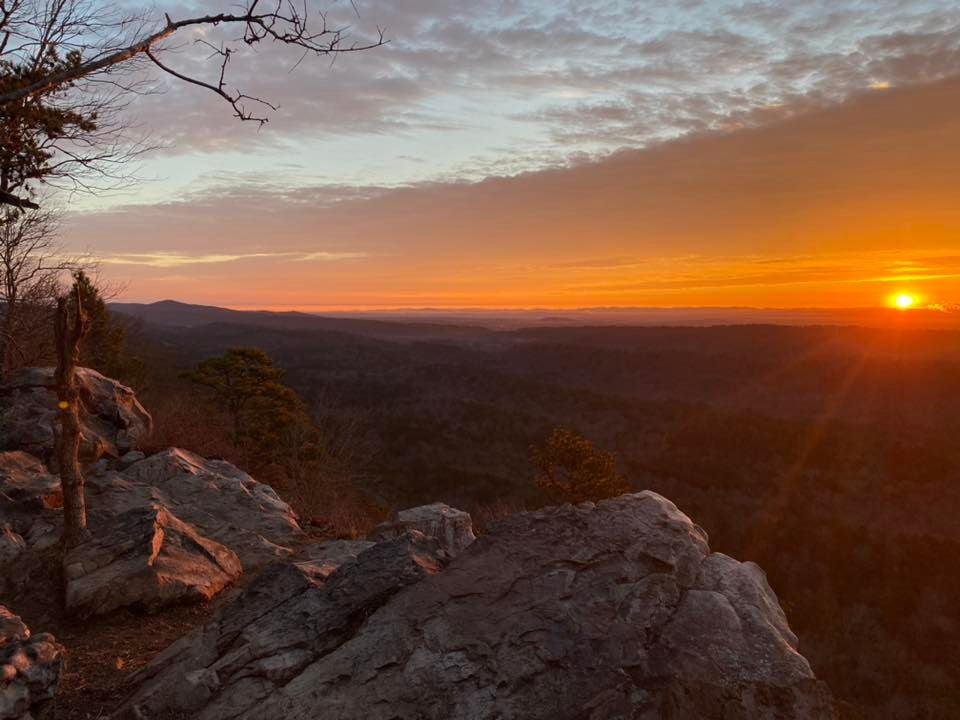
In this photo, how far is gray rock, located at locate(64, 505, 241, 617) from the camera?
870 centimetres

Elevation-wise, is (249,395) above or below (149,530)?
below

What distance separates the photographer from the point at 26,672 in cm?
549

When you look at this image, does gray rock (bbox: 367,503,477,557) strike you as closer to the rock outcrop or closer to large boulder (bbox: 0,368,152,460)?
the rock outcrop

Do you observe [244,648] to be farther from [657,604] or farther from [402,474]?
[402,474]

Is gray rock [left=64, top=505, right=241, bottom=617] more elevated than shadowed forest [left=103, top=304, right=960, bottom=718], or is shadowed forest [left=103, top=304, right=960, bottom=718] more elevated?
gray rock [left=64, top=505, right=241, bottom=617]

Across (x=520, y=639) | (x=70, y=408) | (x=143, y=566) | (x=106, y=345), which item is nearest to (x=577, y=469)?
(x=143, y=566)

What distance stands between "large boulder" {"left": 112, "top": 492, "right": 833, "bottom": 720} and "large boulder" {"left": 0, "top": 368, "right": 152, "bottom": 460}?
980cm

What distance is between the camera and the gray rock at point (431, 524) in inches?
418

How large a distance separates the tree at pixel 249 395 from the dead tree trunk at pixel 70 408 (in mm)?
28093

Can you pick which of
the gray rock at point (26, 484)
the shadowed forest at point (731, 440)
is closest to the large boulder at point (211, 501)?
the gray rock at point (26, 484)

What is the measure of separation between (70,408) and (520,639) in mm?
8222

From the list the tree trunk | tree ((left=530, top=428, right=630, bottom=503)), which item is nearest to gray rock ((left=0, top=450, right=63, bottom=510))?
the tree trunk

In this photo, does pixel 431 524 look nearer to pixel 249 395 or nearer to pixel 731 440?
pixel 249 395

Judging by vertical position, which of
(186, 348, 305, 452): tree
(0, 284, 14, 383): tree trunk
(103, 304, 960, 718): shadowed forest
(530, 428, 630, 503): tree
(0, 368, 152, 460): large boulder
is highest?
(0, 284, 14, 383): tree trunk
